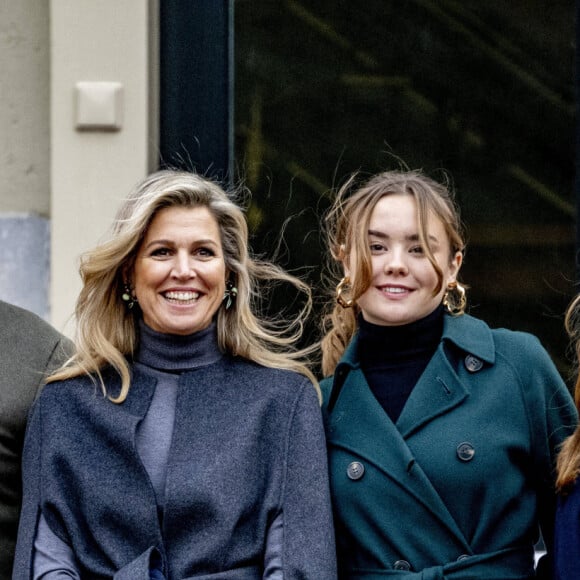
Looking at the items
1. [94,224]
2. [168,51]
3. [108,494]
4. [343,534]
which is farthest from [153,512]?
[168,51]

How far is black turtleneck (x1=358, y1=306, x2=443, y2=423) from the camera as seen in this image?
10.8 feet

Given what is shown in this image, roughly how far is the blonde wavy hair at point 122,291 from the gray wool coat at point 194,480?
7 centimetres

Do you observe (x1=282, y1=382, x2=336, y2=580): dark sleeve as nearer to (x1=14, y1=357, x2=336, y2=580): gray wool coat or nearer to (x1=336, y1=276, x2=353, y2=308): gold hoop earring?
(x1=14, y1=357, x2=336, y2=580): gray wool coat

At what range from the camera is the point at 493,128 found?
4.62 m

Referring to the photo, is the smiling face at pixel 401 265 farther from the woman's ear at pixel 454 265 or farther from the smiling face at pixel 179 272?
the smiling face at pixel 179 272

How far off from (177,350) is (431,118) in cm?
174

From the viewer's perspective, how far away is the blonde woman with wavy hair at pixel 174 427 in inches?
121

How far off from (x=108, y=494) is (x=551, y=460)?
3.70ft

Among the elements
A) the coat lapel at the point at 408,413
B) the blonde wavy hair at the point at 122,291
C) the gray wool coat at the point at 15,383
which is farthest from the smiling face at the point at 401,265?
the gray wool coat at the point at 15,383

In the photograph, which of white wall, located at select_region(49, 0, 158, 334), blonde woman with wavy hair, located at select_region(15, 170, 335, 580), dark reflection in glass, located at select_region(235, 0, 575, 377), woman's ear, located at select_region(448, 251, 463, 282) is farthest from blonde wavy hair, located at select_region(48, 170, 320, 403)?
dark reflection in glass, located at select_region(235, 0, 575, 377)

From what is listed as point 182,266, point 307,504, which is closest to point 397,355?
point 307,504

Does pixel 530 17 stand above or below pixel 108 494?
above

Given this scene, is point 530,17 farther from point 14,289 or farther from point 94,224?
point 14,289

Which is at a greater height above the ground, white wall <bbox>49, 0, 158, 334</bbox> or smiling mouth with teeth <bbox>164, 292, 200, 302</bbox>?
white wall <bbox>49, 0, 158, 334</bbox>
